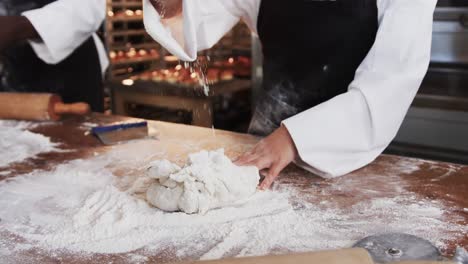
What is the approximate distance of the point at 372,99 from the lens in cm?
142

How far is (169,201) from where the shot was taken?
121cm

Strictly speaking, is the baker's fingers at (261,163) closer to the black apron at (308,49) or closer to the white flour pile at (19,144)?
the black apron at (308,49)

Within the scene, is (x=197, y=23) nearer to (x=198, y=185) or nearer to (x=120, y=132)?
(x=120, y=132)

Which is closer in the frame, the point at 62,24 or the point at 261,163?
the point at 261,163

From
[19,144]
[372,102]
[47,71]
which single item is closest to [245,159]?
[372,102]

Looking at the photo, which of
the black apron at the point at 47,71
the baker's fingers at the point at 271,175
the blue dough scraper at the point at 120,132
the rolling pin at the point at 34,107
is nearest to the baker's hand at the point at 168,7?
the baker's fingers at the point at 271,175

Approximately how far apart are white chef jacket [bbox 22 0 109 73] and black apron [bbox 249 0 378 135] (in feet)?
3.23

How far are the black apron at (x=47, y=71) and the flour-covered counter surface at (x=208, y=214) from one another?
3.65 feet

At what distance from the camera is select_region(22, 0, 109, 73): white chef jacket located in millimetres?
2355

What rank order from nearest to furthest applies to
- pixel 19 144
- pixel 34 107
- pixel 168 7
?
1. pixel 168 7
2. pixel 19 144
3. pixel 34 107

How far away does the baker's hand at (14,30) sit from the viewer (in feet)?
7.45

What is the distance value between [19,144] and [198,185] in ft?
3.07

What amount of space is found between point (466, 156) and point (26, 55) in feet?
7.35

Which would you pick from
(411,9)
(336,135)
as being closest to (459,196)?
(336,135)
